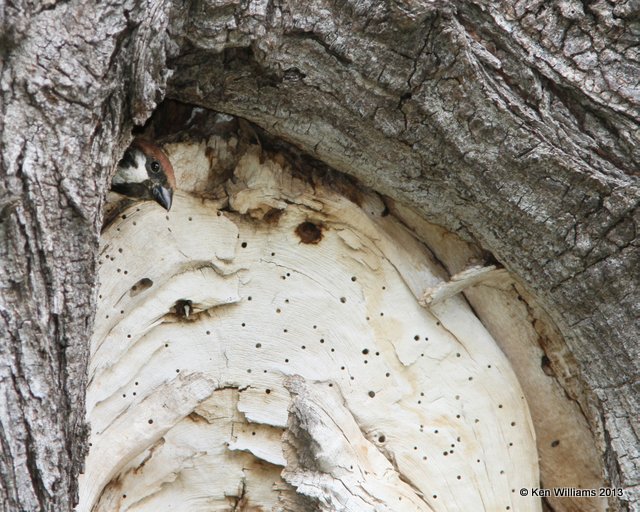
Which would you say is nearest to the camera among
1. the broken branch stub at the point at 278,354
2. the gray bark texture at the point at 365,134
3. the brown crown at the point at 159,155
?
the gray bark texture at the point at 365,134

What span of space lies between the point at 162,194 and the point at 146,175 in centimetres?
11

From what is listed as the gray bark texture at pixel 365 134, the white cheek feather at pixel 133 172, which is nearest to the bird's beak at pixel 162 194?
the white cheek feather at pixel 133 172

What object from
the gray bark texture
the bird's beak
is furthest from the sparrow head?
the gray bark texture

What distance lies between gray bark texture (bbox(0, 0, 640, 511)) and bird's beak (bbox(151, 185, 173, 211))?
0.34m

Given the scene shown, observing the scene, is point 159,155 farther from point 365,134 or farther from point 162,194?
point 365,134

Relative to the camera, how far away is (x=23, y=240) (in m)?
1.66

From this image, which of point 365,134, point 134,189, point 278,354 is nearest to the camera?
point 365,134

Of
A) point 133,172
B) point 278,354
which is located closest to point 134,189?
point 133,172

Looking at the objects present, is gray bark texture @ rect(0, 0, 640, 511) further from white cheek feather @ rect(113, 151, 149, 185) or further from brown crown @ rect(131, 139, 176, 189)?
white cheek feather @ rect(113, 151, 149, 185)

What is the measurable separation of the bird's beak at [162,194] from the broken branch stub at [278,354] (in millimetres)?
40

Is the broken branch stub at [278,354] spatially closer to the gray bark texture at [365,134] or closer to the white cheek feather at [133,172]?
the white cheek feather at [133,172]

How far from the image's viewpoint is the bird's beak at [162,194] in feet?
7.88

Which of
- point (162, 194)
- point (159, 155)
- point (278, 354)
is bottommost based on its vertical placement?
point (278, 354)

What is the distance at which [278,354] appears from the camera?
2.38 meters
